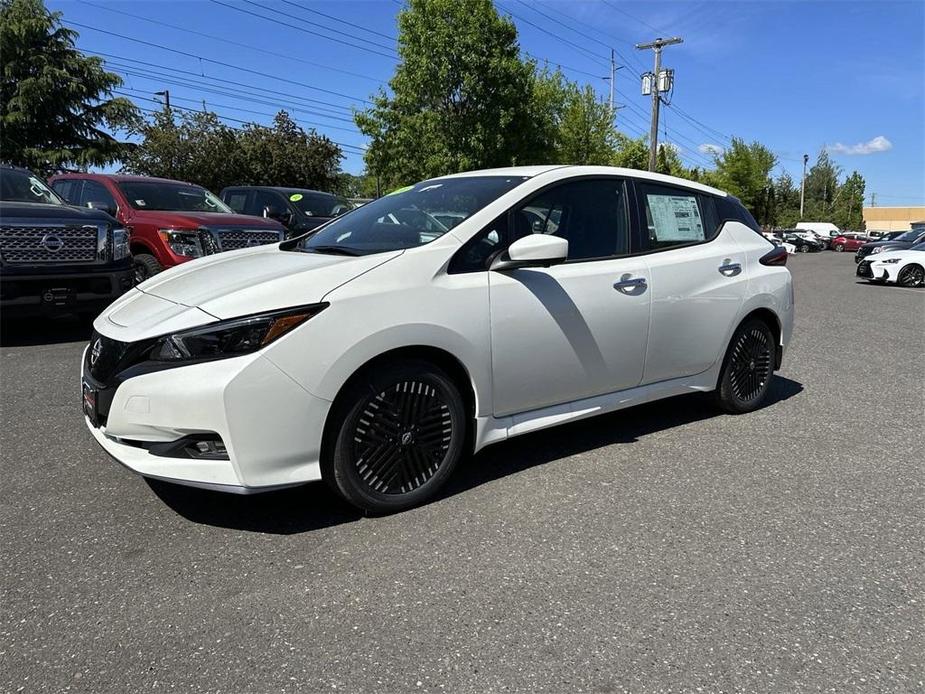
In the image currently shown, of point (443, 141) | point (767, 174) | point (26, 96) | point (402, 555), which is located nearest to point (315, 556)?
point (402, 555)

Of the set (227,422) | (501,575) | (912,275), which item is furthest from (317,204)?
(912,275)

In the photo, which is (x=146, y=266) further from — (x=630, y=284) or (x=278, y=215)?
(x=630, y=284)

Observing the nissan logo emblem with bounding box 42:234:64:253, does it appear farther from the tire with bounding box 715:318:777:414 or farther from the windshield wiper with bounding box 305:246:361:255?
the tire with bounding box 715:318:777:414

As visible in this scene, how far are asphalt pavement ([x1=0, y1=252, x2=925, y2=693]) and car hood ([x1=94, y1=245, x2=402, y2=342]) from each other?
2.92ft

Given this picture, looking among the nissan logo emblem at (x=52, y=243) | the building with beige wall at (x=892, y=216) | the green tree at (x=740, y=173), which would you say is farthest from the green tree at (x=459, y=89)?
the building with beige wall at (x=892, y=216)

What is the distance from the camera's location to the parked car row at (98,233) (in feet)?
21.3

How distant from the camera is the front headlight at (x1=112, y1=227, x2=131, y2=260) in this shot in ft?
23.3

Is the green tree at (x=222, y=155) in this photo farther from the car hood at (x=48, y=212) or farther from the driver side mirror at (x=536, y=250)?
the driver side mirror at (x=536, y=250)

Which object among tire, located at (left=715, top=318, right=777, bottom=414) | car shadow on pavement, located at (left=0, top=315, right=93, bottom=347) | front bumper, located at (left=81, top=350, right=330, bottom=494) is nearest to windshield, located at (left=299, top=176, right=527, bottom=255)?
front bumper, located at (left=81, top=350, right=330, bottom=494)

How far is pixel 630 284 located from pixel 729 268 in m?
→ 1.07

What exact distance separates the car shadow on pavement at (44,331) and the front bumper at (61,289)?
15 cm

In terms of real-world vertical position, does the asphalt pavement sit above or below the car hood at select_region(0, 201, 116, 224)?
below

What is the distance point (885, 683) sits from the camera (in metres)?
2.15

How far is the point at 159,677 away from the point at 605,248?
3021 mm
